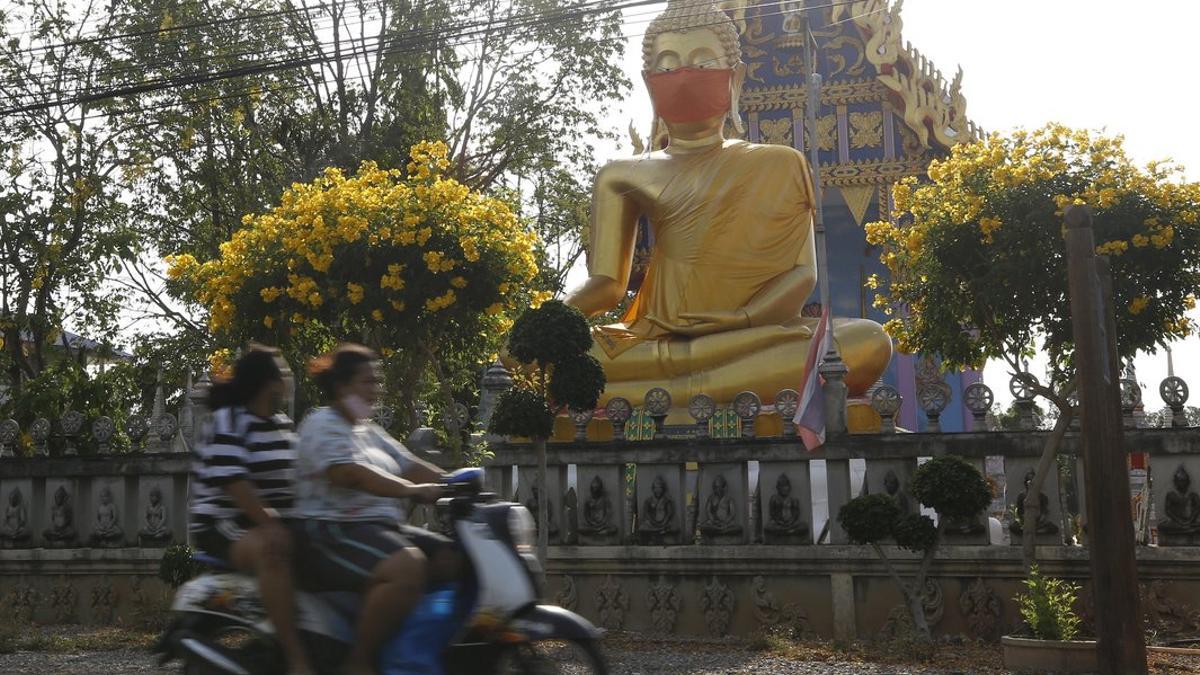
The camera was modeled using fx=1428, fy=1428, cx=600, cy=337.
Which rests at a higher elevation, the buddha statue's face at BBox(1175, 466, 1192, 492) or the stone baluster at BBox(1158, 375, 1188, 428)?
the stone baluster at BBox(1158, 375, 1188, 428)

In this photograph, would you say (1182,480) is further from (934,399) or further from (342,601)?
(342,601)

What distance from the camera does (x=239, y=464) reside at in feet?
18.5

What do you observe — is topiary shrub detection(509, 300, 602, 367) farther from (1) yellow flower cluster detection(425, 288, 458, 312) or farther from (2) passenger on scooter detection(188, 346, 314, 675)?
(2) passenger on scooter detection(188, 346, 314, 675)

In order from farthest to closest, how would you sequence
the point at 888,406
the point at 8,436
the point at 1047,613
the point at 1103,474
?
1. the point at 8,436
2. the point at 888,406
3. the point at 1047,613
4. the point at 1103,474

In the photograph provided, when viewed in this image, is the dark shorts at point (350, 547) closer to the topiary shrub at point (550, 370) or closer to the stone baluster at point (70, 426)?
the topiary shrub at point (550, 370)

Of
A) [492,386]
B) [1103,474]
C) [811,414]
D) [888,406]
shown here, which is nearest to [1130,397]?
[888,406]

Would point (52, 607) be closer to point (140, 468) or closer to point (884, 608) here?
point (140, 468)

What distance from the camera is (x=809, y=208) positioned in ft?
54.9

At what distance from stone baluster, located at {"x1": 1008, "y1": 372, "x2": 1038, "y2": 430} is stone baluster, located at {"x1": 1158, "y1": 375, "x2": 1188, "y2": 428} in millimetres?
897

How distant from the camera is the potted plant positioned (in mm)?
8289

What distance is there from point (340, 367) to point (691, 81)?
12.0 meters

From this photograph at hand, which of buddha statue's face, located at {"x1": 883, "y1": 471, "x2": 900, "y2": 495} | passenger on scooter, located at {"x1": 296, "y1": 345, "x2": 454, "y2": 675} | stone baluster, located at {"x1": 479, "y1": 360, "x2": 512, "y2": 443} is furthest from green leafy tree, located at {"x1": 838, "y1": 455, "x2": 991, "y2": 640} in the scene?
passenger on scooter, located at {"x1": 296, "y1": 345, "x2": 454, "y2": 675}

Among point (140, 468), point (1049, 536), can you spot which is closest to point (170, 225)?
point (140, 468)

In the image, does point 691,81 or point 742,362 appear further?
point 691,81
